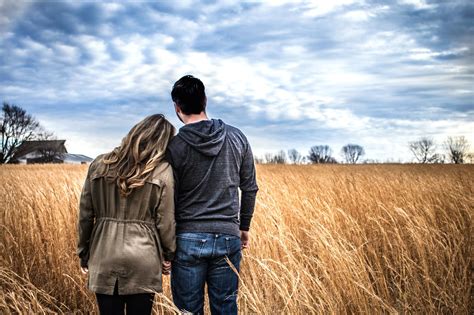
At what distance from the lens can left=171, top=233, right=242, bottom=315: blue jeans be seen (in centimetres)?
193

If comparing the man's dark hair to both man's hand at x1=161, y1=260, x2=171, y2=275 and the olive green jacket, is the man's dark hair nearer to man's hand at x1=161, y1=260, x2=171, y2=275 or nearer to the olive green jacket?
the olive green jacket

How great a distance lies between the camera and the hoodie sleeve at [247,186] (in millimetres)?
2230

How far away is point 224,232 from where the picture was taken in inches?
78.2

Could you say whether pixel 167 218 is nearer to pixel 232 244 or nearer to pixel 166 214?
pixel 166 214

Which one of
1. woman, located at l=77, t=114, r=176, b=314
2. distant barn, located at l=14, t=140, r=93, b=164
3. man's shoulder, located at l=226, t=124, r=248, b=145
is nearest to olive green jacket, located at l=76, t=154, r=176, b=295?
woman, located at l=77, t=114, r=176, b=314

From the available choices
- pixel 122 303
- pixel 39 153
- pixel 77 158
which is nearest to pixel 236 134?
pixel 122 303

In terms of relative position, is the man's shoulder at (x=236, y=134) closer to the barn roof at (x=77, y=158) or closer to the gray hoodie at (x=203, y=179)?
the gray hoodie at (x=203, y=179)

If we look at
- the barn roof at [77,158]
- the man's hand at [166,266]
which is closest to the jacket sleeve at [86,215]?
the man's hand at [166,266]

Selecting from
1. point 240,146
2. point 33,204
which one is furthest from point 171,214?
point 33,204

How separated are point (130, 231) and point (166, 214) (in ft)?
0.67

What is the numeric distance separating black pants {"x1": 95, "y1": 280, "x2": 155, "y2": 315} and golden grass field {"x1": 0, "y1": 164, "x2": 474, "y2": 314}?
594 millimetres

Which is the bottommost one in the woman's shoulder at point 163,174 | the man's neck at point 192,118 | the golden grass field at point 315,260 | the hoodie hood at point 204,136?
the golden grass field at point 315,260

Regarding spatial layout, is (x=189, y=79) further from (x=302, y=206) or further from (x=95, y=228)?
(x=302, y=206)

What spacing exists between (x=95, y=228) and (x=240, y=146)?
948 millimetres
